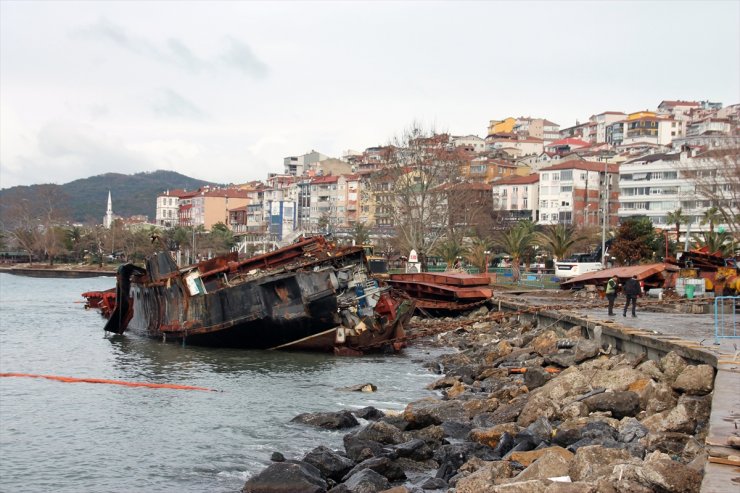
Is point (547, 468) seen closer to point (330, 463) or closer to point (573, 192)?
point (330, 463)

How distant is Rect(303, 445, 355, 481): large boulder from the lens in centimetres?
1292

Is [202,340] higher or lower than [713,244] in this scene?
lower

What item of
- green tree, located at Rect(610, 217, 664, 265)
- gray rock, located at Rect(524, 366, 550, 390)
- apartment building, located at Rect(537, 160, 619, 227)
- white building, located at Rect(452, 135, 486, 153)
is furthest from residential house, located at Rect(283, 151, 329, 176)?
gray rock, located at Rect(524, 366, 550, 390)

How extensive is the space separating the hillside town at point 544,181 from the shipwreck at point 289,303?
945 inches

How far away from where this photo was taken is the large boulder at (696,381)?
14344mm

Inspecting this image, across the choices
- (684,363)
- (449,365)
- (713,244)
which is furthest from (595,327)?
(713,244)

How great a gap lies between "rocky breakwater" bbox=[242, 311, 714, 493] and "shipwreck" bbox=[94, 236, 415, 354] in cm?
911

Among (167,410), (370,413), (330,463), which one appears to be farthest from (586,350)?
(167,410)

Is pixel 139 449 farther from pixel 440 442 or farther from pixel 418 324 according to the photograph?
pixel 418 324

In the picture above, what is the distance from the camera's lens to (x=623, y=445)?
12.0 metres

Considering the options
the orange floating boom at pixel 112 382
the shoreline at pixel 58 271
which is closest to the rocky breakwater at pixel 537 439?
the orange floating boom at pixel 112 382

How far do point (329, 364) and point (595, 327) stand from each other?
8159 millimetres

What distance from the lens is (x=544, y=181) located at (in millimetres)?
109562

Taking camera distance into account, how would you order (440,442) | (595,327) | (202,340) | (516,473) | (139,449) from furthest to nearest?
(202,340) < (595,327) < (139,449) < (440,442) < (516,473)
